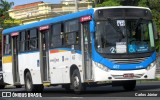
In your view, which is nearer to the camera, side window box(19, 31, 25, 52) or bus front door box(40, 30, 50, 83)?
bus front door box(40, 30, 50, 83)

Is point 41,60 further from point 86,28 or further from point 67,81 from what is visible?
point 86,28

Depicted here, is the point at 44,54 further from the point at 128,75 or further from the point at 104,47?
the point at 128,75

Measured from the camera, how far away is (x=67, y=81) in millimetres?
21828

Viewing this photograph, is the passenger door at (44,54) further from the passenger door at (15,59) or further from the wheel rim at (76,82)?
the passenger door at (15,59)

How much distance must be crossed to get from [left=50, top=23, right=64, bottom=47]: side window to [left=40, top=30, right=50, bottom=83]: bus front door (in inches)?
30.0

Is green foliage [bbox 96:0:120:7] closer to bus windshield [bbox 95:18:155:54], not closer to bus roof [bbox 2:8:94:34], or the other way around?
bus roof [bbox 2:8:94:34]

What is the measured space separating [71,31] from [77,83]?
219 cm

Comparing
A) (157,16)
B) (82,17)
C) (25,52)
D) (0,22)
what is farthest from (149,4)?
(82,17)

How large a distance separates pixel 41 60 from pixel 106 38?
510 cm

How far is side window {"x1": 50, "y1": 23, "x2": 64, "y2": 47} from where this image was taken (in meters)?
22.5

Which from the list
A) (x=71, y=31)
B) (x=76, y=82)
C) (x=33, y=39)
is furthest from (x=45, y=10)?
(x=76, y=82)

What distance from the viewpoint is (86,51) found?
20531 mm

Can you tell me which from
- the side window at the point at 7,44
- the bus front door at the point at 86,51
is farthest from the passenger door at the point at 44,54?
the side window at the point at 7,44

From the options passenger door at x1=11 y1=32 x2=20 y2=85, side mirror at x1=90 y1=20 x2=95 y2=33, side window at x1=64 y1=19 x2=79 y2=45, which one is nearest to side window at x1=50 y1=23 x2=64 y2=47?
side window at x1=64 y1=19 x2=79 y2=45
